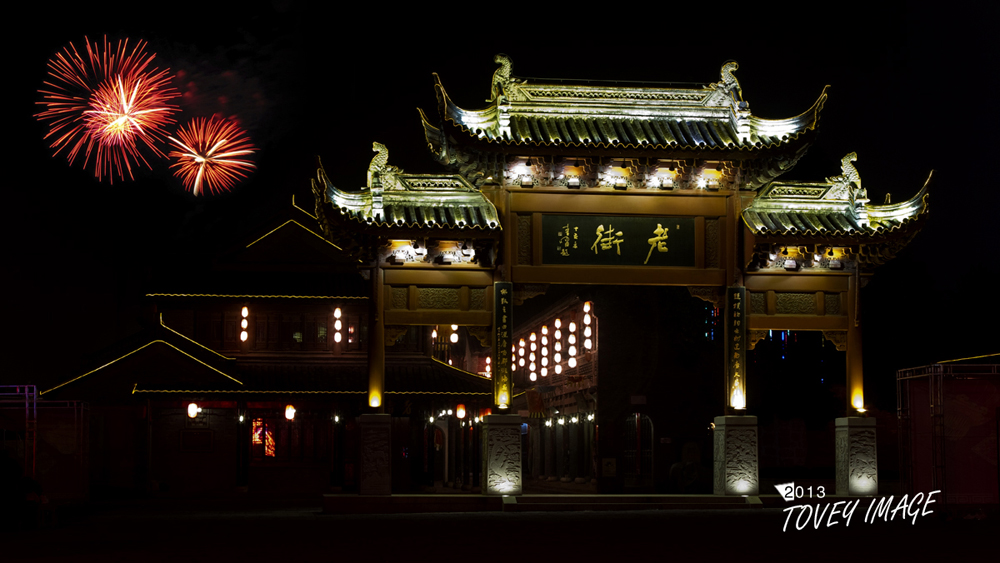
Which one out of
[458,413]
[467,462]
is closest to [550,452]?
[467,462]

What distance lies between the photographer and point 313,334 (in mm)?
31984

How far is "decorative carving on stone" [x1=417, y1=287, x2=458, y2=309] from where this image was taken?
2031cm

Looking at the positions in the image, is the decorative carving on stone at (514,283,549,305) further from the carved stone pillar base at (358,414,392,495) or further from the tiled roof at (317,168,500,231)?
the carved stone pillar base at (358,414,392,495)

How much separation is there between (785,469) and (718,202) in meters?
18.7

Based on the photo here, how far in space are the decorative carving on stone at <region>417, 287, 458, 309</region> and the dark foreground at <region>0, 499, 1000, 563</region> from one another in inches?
164

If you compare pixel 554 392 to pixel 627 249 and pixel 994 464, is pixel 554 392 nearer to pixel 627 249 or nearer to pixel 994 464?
pixel 627 249

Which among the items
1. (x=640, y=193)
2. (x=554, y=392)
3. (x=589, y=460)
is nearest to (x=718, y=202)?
(x=640, y=193)

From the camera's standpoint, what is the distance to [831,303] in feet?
69.6

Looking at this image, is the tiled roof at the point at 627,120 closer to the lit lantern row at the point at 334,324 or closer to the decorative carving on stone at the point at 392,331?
the decorative carving on stone at the point at 392,331

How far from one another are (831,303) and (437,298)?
26.5ft

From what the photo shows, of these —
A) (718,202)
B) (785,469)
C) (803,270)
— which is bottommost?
(785,469)

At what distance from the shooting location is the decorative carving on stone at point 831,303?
69.5 ft

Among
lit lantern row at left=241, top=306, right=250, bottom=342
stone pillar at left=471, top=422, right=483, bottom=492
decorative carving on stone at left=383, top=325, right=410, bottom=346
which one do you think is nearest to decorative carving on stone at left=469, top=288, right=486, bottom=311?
decorative carving on stone at left=383, top=325, right=410, bottom=346

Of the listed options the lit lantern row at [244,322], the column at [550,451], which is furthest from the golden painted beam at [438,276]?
the column at [550,451]
